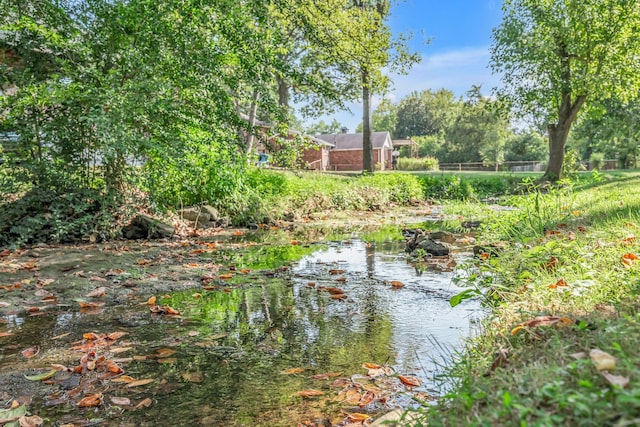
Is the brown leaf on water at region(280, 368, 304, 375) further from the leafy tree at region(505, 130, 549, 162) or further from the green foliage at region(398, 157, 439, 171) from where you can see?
the leafy tree at region(505, 130, 549, 162)

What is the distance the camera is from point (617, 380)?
3.97 ft

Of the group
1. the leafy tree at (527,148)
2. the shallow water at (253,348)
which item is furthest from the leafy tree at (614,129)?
the shallow water at (253,348)

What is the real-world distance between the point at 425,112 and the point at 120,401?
3002 inches

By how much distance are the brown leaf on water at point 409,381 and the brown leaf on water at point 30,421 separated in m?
1.75

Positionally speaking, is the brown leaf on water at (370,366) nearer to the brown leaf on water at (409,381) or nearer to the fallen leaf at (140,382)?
the brown leaf on water at (409,381)

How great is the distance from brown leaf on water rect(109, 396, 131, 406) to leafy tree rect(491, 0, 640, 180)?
21.2m

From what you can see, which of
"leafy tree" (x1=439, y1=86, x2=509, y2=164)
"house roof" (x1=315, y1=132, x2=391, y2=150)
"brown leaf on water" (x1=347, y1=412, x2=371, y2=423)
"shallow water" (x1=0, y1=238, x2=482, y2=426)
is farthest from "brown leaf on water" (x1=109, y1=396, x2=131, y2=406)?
"leafy tree" (x1=439, y1=86, x2=509, y2=164)

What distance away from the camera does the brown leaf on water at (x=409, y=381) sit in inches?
95.3

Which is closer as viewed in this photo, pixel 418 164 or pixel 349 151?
pixel 418 164

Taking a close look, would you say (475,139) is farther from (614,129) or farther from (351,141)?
(614,129)

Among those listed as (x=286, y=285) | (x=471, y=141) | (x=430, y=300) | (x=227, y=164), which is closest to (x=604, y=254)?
(x=430, y=300)

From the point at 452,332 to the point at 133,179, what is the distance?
5598 millimetres

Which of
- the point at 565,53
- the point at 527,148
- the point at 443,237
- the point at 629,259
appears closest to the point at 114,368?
the point at 629,259

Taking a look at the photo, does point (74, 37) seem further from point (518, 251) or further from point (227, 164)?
point (518, 251)
